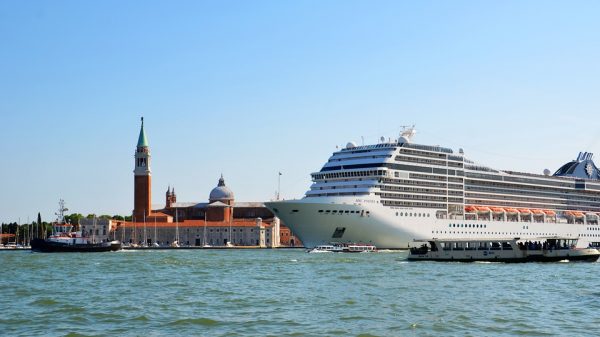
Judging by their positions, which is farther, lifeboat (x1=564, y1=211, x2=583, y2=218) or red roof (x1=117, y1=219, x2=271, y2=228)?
red roof (x1=117, y1=219, x2=271, y2=228)

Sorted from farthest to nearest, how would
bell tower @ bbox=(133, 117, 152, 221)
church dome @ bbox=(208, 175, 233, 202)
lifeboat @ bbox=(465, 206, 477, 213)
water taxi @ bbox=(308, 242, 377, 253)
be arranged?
church dome @ bbox=(208, 175, 233, 202), bell tower @ bbox=(133, 117, 152, 221), lifeboat @ bbox=(465, 206, 477, 213), water taxi @ bbox=(308, 242, 377, 253)

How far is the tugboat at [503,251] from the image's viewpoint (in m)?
67.1

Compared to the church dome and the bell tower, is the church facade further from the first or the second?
the church dome

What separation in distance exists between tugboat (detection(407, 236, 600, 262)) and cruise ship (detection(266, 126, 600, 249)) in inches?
654

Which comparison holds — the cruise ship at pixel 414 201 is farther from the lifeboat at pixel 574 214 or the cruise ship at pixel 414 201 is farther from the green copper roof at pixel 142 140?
the green copper roof at pixel 142 140

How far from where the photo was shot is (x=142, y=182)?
17188 cm

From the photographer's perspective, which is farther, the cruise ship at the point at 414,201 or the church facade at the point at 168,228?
the church facade at the point at 168,228

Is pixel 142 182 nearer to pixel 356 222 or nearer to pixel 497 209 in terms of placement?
pixel 497 209

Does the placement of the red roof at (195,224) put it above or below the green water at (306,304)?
above

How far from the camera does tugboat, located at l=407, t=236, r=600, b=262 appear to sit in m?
67.1

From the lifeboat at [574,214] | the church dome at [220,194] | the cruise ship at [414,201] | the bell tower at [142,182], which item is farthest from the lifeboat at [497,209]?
the church dome at [220,194]

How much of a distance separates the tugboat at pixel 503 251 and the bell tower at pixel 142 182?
10848cm

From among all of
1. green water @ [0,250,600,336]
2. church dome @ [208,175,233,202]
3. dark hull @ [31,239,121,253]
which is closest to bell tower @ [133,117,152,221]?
church dome @ [208,175,233,202]

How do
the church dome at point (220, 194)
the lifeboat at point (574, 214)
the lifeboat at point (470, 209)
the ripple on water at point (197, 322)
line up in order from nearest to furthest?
the ripple on water at point (197, 322) < the lifeboat at point (470, 209) < the lifeboat at point (574, 214) < the church dome at point (220, 194)
